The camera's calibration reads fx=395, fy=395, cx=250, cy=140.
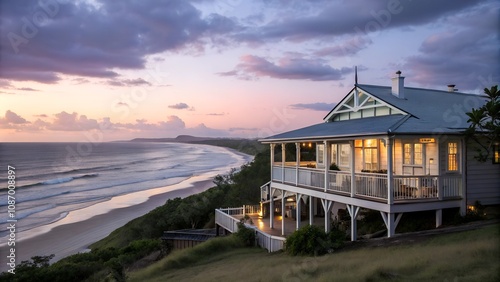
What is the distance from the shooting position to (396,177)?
13.2 m

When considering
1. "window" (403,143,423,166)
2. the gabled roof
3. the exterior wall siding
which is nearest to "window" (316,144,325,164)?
the gabled roof

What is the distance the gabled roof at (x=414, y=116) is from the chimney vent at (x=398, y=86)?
0.80ft

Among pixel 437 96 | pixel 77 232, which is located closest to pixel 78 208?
pixel 77 232

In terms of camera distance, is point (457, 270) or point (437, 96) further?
point (437, 96)

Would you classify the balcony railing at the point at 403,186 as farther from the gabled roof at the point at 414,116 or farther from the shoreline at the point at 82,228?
the shoreline at the point at 82,228

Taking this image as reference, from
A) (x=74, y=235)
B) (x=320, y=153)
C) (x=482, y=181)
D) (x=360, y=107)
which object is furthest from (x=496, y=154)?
(x=74, y=235)

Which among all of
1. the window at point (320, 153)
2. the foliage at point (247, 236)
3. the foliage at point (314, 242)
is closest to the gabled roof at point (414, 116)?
the window at point (320, 153)

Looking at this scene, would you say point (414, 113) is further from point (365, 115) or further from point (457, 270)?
point (457, 270)

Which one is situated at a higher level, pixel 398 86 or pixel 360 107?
pixel 398 86

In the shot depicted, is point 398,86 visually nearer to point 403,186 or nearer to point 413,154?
point 413,154

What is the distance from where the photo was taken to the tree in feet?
44.6

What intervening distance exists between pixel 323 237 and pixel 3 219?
103 feet

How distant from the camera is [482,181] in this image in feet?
48.5

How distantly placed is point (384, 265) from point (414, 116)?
7.69 m
